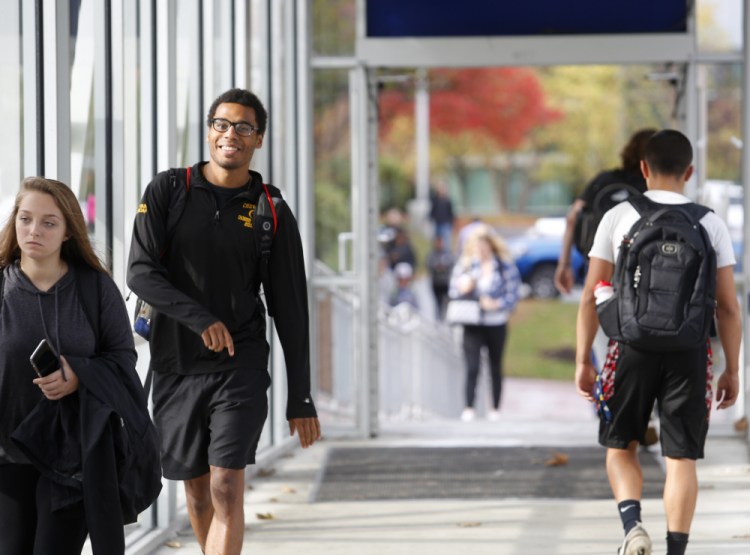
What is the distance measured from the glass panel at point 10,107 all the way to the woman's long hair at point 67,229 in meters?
0.92

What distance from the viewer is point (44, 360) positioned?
4.22 metres

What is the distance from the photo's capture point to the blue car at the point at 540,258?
30.8m

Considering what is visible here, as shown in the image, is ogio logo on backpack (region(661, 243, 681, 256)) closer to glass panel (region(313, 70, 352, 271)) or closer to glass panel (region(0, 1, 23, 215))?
glass panel (region(0, 1, 23, 215))

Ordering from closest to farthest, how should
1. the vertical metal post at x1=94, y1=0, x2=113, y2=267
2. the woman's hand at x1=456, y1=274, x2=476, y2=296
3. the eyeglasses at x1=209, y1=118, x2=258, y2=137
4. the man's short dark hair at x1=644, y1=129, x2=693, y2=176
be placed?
the eyeglasses at x1=209, y1=118, x2=258, y2=137, the man's short dark hair at x1=644, y1=129, x2=693, y2=176, the vertical metal post at x1=94, y1=0, x2=113, y2=267, the woman's hand at x1=456, y1=274, x2=476, y2=296

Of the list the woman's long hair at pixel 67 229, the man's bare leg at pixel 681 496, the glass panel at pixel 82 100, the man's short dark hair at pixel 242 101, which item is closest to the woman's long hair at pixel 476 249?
the glass panel at pixel 82 100

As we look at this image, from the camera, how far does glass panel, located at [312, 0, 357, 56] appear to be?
11.3 m

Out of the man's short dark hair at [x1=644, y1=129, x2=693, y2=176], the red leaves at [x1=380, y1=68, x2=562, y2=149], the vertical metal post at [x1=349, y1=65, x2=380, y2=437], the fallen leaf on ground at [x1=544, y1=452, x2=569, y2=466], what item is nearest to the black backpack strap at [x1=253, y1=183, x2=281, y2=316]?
the man's short dark hair at [x1=644, y1=129, x2=693, y2=176]

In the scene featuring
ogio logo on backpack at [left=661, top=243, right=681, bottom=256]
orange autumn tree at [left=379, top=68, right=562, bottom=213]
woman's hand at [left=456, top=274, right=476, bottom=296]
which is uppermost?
orange autumn tree at [left=379, top=68, right=562, bottom=213]

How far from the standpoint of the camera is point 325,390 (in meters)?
11.9

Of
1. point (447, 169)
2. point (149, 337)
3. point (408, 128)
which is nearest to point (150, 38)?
point (149, 337)

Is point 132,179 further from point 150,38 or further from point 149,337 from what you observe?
point 149,337

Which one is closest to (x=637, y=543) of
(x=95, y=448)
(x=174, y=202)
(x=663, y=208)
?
(x=663, y=208)

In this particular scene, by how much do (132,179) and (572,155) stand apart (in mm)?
36113

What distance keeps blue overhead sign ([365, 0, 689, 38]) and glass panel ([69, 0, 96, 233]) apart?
180 inches
